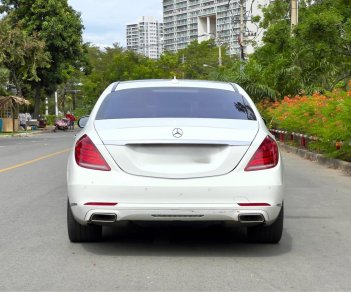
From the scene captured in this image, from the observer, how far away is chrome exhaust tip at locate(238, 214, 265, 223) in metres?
5.29

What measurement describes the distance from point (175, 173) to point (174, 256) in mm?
872

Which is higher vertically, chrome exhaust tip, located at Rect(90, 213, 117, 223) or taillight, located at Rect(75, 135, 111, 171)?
taillight, located at Rect(75, 135, 111, 171)

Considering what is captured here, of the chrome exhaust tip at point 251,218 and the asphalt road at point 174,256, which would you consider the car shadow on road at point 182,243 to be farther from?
the chrome exhaust tip at point 251,218

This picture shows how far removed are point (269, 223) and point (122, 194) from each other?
1.39 meters

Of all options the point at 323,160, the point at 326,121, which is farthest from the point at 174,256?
the point at 323,160

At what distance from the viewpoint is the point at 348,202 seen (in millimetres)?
8977

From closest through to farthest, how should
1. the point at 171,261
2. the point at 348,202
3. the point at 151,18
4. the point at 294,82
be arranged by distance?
1. the point at 171,261
2. the point at 348,202
3. the point at 294,82
4. the point at 151,18

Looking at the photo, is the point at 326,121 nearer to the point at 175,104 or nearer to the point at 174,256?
the point at 175,104

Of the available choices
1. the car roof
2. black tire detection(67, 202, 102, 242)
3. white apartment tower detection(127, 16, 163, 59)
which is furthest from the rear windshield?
white apartment tower detection(127, 16, 163, 59)

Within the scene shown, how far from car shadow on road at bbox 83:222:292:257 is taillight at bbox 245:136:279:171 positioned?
A: 0.83m

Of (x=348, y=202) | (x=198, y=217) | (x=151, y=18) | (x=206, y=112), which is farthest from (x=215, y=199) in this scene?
(x=151, y=18)

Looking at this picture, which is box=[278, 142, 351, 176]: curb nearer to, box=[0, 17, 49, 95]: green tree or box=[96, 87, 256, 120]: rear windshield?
box=[96, 87, 256, 120]: rear windshield

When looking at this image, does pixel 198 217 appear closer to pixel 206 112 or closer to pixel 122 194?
pixel 122 194

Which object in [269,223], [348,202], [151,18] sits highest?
[151,18]
